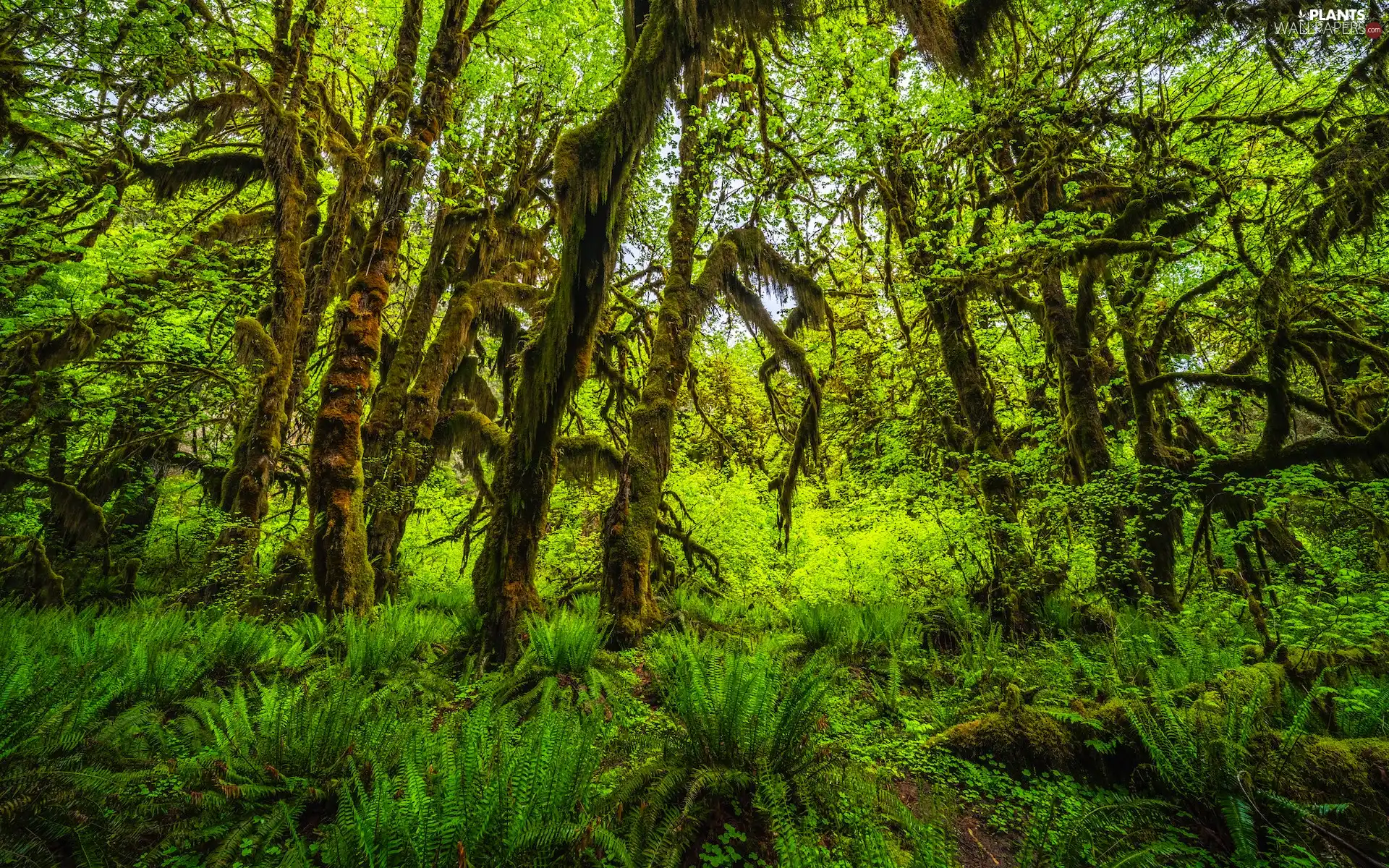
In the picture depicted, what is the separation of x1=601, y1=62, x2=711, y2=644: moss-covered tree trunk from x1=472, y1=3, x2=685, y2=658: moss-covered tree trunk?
123 cm

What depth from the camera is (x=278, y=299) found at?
19.0ft

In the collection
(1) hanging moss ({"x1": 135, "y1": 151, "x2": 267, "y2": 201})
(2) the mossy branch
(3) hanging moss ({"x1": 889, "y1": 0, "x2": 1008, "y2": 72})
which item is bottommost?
(2) the mossy branch

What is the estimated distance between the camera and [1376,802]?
8.14ft

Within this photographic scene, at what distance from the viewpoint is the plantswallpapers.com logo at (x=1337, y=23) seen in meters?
4.23

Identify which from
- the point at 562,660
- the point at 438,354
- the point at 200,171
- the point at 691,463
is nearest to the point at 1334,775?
the point at 562,660

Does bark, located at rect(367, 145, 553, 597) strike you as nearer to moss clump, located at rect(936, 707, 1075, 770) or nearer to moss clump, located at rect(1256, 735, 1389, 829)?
A: moss clump, located at rect(936, 707, 1075, 770)

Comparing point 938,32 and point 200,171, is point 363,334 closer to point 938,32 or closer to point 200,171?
point 200,171

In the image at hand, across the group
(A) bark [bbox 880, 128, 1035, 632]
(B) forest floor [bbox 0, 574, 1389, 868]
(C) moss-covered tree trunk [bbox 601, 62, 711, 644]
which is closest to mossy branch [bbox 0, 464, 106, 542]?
(B) forest floor [bbox 0, 574, 1389, 868]

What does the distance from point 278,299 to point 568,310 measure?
406 centimetres

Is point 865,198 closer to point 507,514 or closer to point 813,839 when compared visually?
point 507,514

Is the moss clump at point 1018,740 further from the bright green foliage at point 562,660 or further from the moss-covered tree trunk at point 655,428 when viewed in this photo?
the moss-covered tree trunk at point 655,428

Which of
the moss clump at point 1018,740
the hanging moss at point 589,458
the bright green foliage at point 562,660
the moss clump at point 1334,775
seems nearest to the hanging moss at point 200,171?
the hanging moss at point 589,458

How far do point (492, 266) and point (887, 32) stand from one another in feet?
19.3

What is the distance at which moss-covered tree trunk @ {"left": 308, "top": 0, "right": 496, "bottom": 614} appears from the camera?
15.6 feet
